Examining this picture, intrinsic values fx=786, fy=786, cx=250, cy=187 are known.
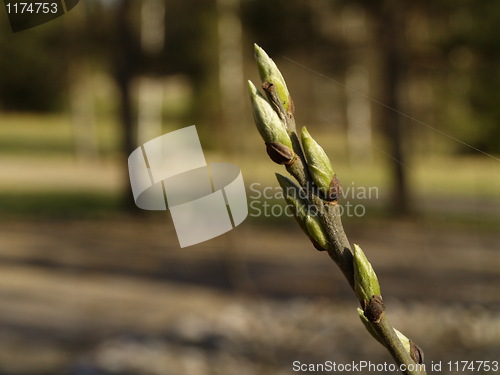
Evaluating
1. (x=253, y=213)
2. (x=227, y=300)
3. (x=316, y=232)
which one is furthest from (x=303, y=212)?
(x=227, y=300)

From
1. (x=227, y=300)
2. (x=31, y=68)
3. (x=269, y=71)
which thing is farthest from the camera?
(x=31, y=68)

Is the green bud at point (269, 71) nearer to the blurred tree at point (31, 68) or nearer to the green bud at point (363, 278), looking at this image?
the green bud at point (363, 278)

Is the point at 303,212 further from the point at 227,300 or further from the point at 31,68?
the point at 31,68

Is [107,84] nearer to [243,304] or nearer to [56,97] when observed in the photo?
[56,97]

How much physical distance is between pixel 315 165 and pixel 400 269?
7.16 metres

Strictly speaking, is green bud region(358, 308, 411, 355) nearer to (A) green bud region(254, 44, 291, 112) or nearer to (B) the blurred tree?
(A) green bud region(254, 44, 291, 112)

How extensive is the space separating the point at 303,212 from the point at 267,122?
5 cm

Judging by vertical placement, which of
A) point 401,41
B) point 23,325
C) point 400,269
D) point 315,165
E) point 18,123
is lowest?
point 18,123

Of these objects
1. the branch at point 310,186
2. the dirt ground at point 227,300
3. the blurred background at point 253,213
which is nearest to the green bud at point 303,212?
the branch at point 310,186

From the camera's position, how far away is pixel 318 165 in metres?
0.40

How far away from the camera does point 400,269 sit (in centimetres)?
738

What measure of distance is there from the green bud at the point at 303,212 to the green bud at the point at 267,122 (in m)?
0.03

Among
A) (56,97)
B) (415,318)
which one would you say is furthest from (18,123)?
(415,318)

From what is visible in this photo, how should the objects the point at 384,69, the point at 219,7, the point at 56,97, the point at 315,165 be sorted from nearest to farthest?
1. the point at 315,165
2. the point at 219,7
3. the point at 384,69
4. the point at 56,97
